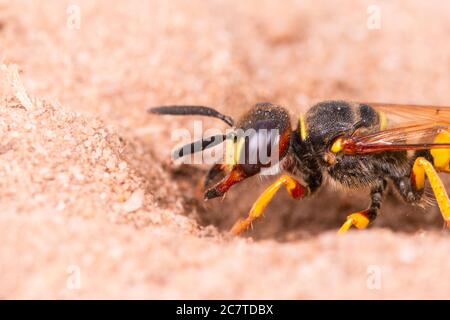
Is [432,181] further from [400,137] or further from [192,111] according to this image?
[192,111]

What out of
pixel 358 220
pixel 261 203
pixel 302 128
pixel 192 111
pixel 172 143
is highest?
pixel 192 111

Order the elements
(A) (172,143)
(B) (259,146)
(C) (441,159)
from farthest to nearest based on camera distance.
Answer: (A) (172,143), (C) (441,159), (B) (259,146)

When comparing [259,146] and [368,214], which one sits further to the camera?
[368,214]

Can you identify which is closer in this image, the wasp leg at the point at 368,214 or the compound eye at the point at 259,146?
the compound eye at the point at 259,146

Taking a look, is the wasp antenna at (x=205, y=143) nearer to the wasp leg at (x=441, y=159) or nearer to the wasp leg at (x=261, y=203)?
the wasp leg at (x=261, y=203)

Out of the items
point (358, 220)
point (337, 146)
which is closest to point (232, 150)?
point (337, 146)

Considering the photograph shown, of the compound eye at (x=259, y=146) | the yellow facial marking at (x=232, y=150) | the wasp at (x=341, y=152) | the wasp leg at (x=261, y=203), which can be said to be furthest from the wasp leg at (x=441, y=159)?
the yellow facial marking at (x=232, y=150)
